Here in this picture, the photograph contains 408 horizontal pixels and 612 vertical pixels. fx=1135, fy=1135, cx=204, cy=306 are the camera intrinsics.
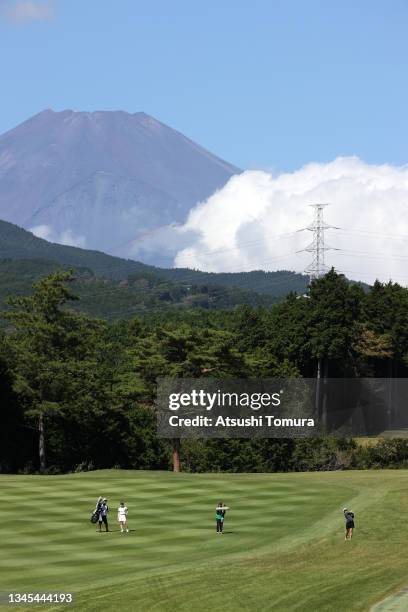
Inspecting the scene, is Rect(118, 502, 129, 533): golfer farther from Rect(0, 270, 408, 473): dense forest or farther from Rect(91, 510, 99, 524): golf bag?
Rect(0, 270, 408, 473): dense forest

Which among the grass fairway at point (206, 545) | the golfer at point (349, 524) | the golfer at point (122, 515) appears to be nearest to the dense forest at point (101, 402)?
the grass fairway at point (206, 545)

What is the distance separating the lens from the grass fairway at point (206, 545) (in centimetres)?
3950

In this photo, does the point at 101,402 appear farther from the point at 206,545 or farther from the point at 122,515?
the point at 206,545

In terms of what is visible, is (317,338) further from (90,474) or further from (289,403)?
(90,474)

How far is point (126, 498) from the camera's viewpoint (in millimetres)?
69000

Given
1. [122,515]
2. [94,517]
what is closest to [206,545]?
[122,515]

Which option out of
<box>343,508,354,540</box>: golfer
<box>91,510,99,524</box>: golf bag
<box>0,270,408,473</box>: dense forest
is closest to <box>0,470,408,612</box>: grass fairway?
<box>91,510,99,524</box>: golf bag

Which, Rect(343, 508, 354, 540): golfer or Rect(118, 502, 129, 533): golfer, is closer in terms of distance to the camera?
Rect(343, 508, 354, 540): golfer

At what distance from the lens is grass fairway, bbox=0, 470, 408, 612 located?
39500mm

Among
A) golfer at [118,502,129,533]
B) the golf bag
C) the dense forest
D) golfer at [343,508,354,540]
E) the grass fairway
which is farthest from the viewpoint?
the dense forest

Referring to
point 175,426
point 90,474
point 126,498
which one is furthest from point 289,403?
point 126,498

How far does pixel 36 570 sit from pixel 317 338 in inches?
4105

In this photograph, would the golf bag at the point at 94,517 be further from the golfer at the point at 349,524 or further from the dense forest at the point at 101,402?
the dense forest at the point at 101,402

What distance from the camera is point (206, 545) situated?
2015 inches
